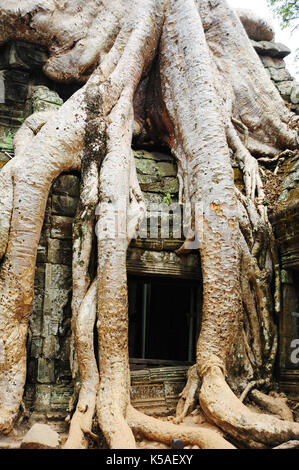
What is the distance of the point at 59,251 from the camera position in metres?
3.59

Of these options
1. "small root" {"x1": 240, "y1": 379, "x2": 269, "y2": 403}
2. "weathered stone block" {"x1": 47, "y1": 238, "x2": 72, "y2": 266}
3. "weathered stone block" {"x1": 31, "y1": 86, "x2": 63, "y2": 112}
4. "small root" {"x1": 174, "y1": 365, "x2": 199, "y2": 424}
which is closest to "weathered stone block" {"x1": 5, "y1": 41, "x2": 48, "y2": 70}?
"weathered stone block" {"x1": 31, "y1": 86, "x2": 63, "y2": 112}

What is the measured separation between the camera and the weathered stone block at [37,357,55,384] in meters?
3.30

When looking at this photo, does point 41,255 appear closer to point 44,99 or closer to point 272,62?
point 44,99

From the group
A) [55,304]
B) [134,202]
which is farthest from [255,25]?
[55,304]

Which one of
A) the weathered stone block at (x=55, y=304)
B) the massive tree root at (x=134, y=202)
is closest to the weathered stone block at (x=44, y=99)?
the massive tree root at (x=134, y=202)

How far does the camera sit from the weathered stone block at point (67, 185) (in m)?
3.68

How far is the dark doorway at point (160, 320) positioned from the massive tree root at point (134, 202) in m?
1.11

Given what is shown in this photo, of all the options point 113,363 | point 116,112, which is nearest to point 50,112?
point 116,112

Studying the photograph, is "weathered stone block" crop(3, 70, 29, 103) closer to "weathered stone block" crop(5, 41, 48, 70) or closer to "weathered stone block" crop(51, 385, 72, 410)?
"weathered stone block" crop(5, 41, 48, 70)

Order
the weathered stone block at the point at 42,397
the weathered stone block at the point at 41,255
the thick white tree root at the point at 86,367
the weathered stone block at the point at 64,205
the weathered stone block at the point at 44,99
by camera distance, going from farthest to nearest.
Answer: the weathered stone block at the point at 44,99 → the weathered stone block at the point at 64,205 → the weathered stone block at the point at 41,255 → the weathered stone block at the point at 42,397 → the thick white tree root at the point at 86,367

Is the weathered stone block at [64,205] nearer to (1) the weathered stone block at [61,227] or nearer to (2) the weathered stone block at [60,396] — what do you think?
(1) the weathered stone block at [61,227]

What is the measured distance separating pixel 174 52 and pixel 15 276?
2914 mm

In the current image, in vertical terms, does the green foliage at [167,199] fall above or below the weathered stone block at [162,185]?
below
